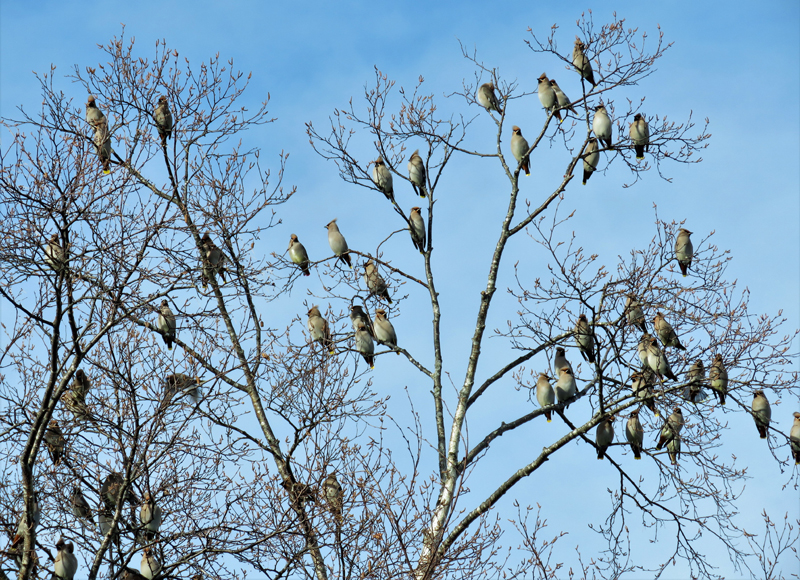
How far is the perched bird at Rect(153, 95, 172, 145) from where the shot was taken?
13.7m

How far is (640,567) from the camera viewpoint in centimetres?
1133

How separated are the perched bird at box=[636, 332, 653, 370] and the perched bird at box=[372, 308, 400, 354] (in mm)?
3753

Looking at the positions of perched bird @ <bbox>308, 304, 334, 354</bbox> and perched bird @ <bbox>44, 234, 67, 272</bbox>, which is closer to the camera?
perched bird @ <bbox>44, 234, 67, 272</bbox>

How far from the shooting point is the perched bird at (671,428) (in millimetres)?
10863

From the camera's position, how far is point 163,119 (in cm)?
1372

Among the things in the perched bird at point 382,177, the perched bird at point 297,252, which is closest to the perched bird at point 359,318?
the perched bird at point 297,252

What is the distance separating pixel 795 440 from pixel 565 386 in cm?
300

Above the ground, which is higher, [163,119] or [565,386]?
[163,119]

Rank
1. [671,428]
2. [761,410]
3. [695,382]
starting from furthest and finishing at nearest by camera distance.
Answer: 1. [761,410]
2. [671,428]
3. [695,382]

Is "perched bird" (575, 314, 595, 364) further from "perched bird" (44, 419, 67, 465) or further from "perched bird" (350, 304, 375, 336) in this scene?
"perched bird" (44, 419, 67, 465)

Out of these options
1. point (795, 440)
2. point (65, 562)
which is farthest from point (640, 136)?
point (65, 562)

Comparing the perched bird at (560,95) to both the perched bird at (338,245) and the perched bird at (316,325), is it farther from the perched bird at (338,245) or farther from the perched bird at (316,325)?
the perched bird at (316,325)

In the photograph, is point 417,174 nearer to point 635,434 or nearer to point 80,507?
point 635,434

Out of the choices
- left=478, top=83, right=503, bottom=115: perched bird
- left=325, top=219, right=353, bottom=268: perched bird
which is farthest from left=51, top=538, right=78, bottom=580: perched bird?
left=478, top=83, right=503, bottom=115: perched bird
